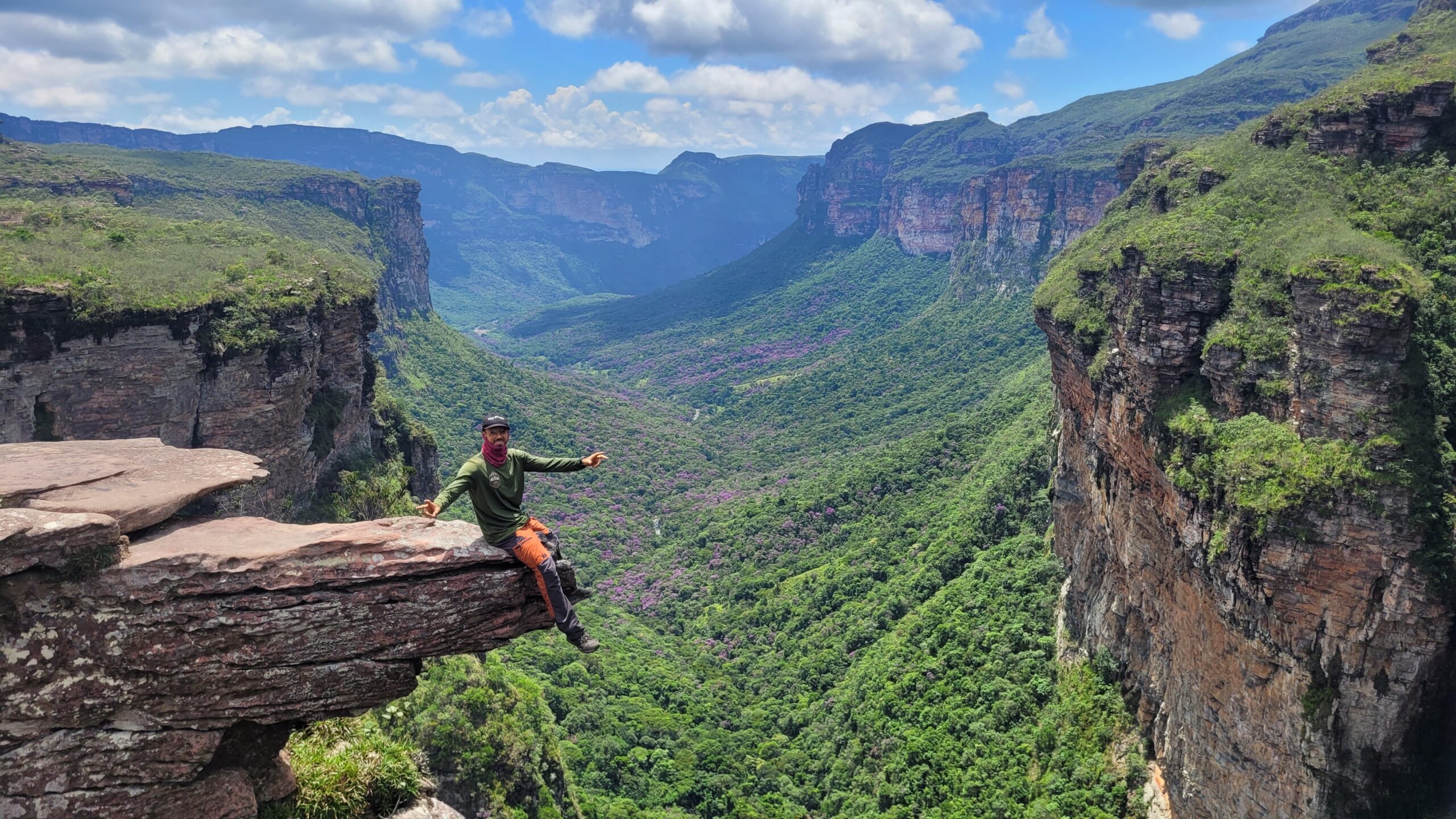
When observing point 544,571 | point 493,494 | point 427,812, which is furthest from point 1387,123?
point 427,812

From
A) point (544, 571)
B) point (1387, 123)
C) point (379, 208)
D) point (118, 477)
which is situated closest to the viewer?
point (544, 571)

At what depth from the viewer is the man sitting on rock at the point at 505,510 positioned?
11.7m

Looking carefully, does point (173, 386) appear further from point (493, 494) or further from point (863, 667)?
point (863, 667)

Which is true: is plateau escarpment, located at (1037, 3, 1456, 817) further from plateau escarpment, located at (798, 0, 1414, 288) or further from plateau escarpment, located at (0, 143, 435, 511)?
plateau escarpment, located at (798, 0, 1414, 288)

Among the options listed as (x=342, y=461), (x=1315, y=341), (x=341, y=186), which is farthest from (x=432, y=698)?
(x=341, y=186)

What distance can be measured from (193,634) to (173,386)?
81.7 feet

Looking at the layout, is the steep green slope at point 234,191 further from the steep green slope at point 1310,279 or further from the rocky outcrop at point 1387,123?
the rocky outcrop at point 1387,123

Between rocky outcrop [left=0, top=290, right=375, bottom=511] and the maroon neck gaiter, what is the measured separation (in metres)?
25.0

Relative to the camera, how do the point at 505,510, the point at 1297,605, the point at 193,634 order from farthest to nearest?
the point at 1297,605 → the point at 505,510 → the point at 193,634

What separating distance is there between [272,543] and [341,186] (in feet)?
404

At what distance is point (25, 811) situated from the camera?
34.8ft

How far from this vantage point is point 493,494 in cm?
1180

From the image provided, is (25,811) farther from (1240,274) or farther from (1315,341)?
(1240,274)

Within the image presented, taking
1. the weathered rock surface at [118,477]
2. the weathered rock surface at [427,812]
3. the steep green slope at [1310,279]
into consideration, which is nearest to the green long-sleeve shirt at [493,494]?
the weathered rock surface at [118,477]
